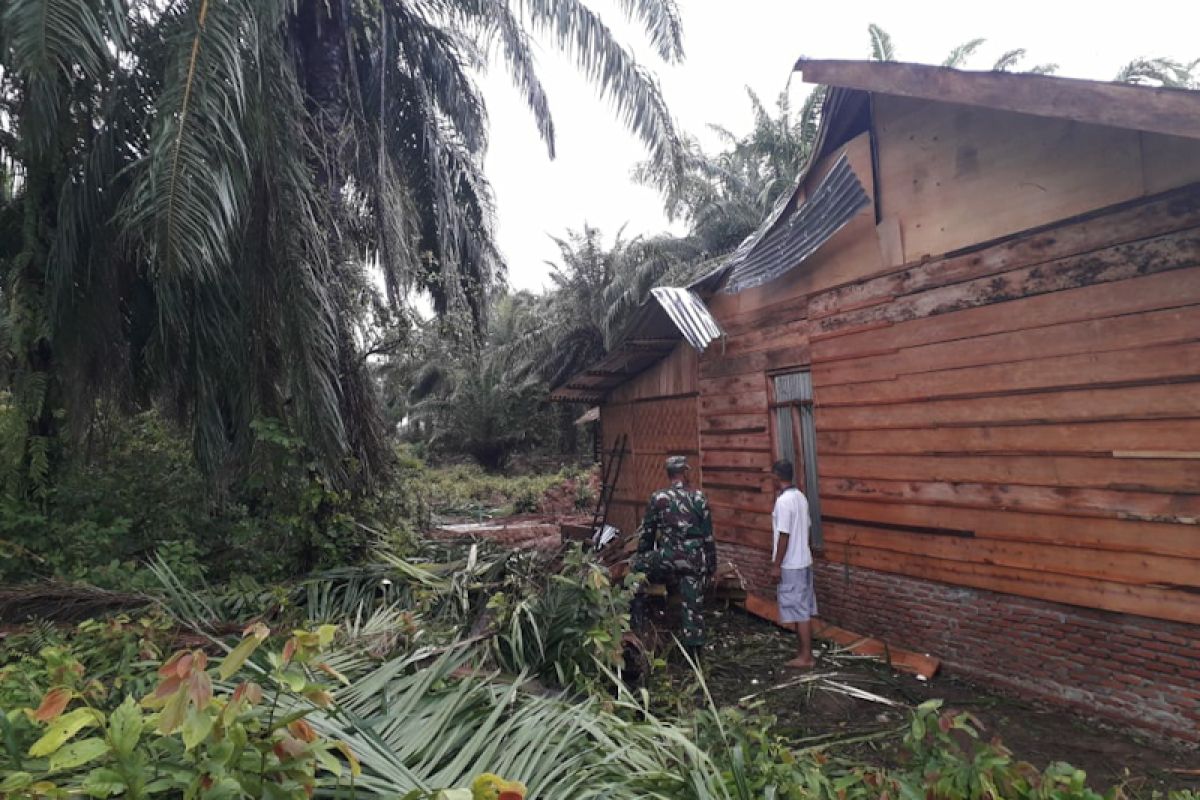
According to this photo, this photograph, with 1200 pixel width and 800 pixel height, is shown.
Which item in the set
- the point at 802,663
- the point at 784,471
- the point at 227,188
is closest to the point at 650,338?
the point at 784,471

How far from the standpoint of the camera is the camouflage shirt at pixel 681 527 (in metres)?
5.49

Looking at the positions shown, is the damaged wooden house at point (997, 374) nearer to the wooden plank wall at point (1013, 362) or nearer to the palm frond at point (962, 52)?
the wooden plank wall at point (1013, 362)

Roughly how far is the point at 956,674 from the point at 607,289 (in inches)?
666

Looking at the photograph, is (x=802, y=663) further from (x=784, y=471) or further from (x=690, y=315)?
(x=690, y=315)

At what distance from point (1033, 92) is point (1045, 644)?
3.51 meters

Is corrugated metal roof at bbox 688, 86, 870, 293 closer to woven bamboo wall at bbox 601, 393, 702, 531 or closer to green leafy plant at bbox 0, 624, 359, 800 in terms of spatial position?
woven bamboo wall at bbox 601, 393, 702, 531

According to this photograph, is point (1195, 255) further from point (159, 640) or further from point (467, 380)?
point (467, 380)

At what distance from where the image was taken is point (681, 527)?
5.50m

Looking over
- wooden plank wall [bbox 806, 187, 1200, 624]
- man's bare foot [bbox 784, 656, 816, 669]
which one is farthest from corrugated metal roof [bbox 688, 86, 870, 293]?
man's bare foot [bbox 784, 656, 816, 669]

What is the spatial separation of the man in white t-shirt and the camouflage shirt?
56 cm

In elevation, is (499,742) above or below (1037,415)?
below

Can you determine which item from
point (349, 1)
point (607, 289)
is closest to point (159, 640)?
point (349, 1)

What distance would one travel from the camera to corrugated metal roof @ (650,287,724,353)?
282 inches

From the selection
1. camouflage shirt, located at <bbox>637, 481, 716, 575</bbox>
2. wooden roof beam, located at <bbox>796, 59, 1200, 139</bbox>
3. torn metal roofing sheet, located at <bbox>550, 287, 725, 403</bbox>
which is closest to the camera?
wooden roof beam, located at <bbox>796, 59, 1200, 139</bbox>
